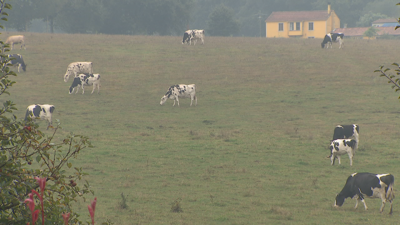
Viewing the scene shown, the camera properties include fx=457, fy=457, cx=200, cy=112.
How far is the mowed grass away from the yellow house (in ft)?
133

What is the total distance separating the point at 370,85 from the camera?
35.0 metres

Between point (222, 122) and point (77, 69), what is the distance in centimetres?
1516

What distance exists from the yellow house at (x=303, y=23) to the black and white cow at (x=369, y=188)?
81.5 m

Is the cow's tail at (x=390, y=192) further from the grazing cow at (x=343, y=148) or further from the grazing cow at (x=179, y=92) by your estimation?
the grazing cow at (x=179, y=92)

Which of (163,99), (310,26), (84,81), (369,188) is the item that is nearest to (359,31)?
(310,26)

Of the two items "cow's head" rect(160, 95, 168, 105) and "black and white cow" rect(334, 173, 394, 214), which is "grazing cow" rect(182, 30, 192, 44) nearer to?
"cow's head" rect(160, 95, 168, 105)

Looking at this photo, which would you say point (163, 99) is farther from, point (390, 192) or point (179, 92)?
point (390, 192)

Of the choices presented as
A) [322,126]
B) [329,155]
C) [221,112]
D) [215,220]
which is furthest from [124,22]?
[215,220]

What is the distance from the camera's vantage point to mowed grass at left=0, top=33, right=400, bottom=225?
13.2 meters

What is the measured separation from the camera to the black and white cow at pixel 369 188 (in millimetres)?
12398

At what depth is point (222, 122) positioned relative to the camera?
2612 cm

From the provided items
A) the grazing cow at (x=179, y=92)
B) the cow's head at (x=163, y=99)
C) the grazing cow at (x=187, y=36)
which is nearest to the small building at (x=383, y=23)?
the grazing cow at (x=187, y=36)

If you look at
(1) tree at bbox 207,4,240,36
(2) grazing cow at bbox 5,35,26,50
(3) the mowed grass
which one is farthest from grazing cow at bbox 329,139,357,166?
(1) tree at bbox 207,4,240,36

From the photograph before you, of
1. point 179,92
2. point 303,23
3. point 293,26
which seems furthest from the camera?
point 293,26
